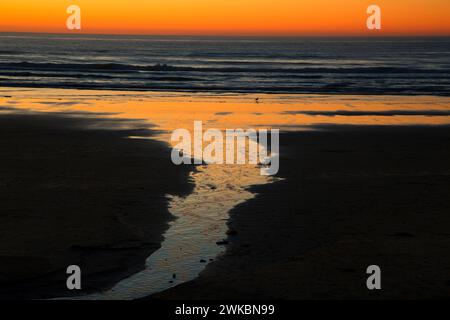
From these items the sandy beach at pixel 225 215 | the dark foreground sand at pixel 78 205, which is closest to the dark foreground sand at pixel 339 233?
the sandy beach at pixel 225 215

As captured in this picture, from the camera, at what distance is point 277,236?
30.9 ft

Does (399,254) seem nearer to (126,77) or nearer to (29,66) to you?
(126,77)

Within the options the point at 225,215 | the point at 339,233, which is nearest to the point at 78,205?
the point at 225,215

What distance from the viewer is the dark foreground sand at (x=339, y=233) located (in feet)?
24.5

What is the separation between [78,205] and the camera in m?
11.0

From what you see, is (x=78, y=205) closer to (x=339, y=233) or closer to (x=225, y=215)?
(x=225, y=215)

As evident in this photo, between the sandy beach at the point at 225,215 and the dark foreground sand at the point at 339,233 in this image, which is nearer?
the dark foreground sand at the point at 339,233

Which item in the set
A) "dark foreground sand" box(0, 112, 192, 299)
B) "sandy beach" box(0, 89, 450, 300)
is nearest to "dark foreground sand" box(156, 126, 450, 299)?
"sandy beach" box(0, 89, 450, 300)

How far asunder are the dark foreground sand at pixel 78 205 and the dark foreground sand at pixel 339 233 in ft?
4.16

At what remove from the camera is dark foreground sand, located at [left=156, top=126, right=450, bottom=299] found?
7.47m

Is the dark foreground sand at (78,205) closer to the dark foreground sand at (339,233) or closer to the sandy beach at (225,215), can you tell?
the sandy beach at (225,215)

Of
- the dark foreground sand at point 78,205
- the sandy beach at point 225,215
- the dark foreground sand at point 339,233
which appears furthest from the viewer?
the dark foreground sand at point 78,205

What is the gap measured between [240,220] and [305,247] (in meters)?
1.55
